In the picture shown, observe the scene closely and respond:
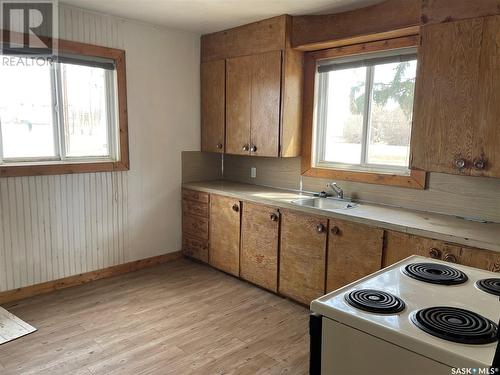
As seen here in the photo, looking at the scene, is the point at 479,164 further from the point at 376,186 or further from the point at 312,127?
the point at 312,127

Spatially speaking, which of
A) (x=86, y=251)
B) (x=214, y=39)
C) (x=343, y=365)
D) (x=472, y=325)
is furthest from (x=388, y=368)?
(x=214, y=39)

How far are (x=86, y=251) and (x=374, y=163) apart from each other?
9.15 feet

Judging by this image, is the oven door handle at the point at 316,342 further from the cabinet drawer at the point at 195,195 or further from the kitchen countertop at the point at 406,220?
the cabinet drawer at the point at 195,195

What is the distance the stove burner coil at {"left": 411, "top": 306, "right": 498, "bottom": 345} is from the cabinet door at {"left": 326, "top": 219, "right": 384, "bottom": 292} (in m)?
1.35

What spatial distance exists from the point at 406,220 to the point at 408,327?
1593 mm

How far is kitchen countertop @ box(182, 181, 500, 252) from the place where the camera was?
7.24 ft

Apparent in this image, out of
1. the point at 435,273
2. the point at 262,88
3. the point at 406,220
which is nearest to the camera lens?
the point at 435,273

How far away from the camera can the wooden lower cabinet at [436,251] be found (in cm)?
209

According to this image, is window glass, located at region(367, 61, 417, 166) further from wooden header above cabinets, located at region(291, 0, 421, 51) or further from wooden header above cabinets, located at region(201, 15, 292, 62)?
wooden header above cabinets, located at region(201, 15, 292, 62)

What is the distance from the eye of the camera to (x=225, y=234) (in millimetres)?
3760

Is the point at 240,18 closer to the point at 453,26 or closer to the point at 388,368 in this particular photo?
the point at 453,26

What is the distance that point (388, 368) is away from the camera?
112 cm

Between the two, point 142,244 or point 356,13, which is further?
point 142,244

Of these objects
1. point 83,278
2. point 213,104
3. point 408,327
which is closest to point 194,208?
point 213,104
